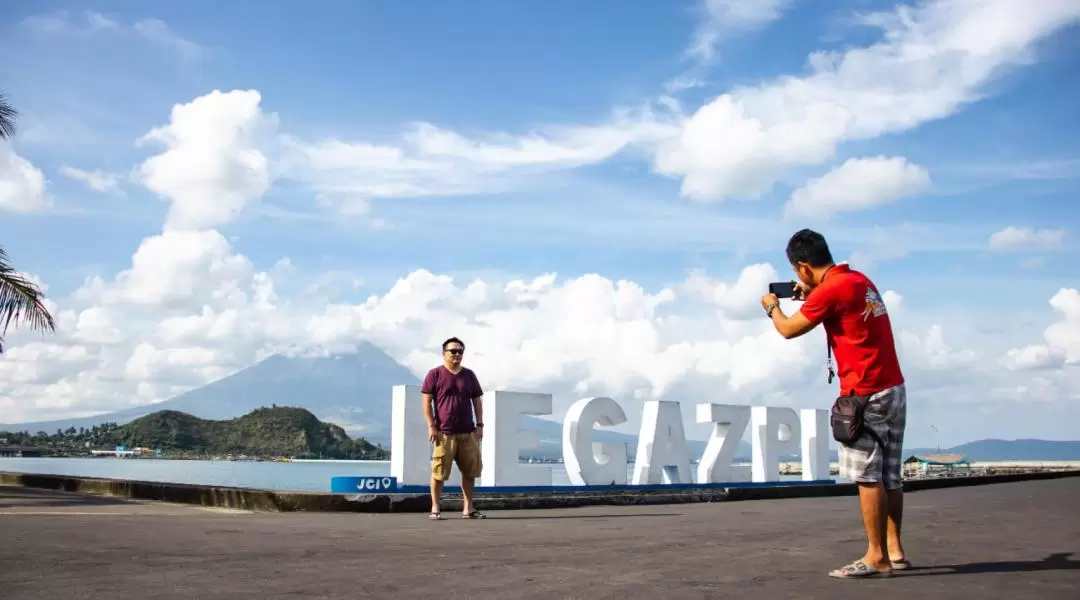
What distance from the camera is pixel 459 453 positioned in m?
10.8

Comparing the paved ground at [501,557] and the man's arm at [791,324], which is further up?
the man's arm at [791,324]

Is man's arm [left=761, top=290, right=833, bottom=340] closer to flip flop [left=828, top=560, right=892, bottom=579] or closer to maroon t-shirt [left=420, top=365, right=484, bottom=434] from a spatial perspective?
flip flop [left=828, top=560, right=892, bottom=579]

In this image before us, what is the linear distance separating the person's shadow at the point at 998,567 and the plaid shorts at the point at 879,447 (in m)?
0.52

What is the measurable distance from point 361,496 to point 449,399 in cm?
164

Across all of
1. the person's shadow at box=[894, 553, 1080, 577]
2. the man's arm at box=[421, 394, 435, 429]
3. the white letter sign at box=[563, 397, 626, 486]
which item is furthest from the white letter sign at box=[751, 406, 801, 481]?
the person's shadow at box=[894, 553, 1080, 577]

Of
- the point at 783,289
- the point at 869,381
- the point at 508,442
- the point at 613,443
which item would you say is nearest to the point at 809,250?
the point at 783,289

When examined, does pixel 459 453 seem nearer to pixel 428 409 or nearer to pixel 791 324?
pixel 428 409

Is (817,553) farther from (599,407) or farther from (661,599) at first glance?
(599,407)

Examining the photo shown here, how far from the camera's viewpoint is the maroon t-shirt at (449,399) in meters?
10.7

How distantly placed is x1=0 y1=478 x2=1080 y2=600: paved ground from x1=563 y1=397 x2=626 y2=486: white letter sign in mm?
6491

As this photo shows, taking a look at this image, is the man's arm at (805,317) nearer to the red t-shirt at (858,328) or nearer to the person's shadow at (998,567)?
the red t-shirt at (858,328)

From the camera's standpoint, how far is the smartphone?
5930 millimetres

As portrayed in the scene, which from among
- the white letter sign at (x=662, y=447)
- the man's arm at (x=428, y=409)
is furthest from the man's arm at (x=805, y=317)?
the white letter sign at (x=662, y=447)

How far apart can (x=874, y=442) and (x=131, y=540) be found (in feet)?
16.4
